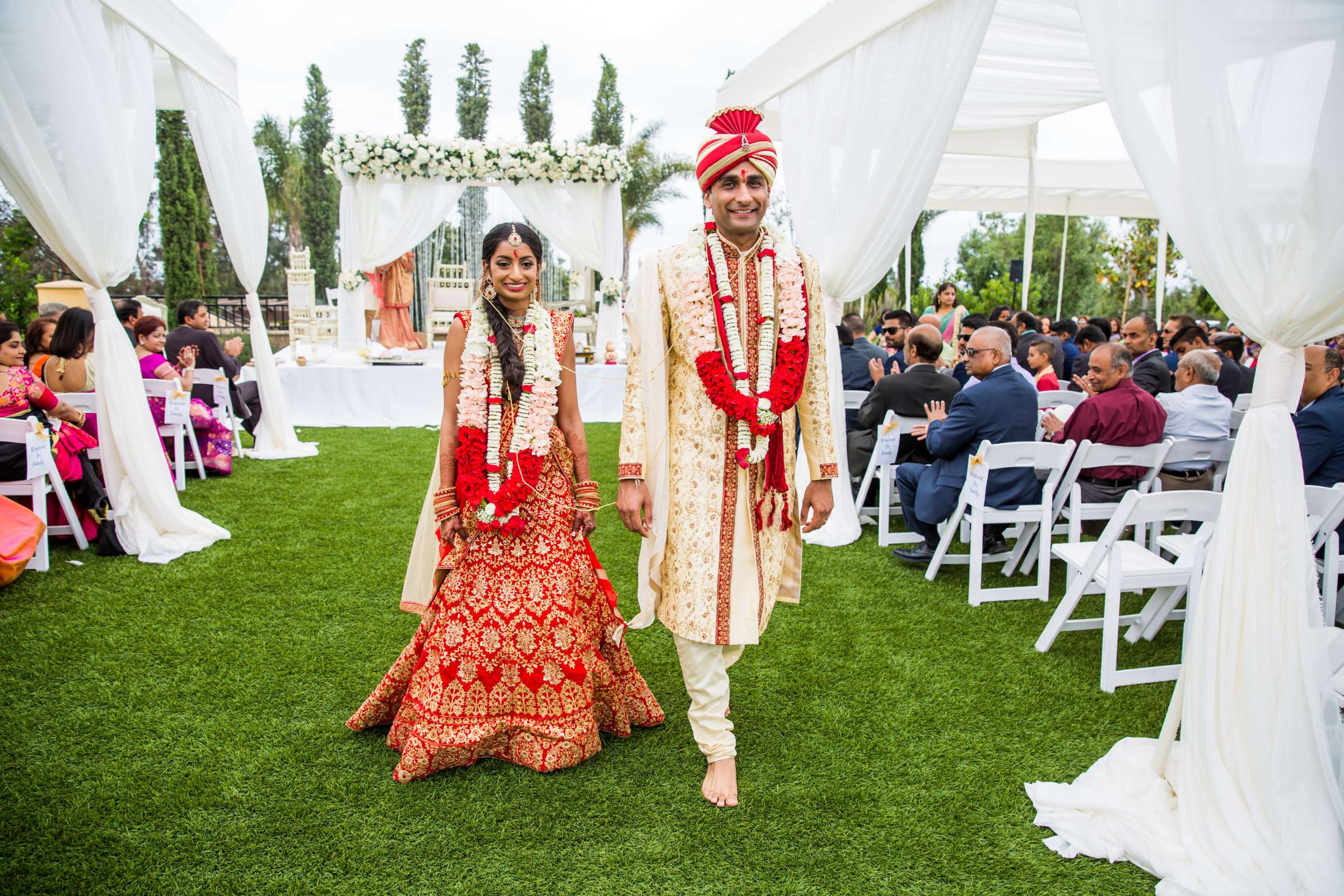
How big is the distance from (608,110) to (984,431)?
26.2 meters

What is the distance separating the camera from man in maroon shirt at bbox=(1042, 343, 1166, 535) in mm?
4332

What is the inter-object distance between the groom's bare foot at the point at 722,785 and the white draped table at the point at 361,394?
7.72 metres

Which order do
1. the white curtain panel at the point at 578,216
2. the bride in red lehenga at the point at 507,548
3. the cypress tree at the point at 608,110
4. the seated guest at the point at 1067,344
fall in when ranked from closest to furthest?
the bride in red lehenga at the point at 507,548 < the seated guest at the point at 1067,344 < the white curtain panel at the point at 578,216 < the cypress tree at the point at 608,110

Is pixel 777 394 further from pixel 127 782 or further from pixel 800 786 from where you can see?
pixel 127 782

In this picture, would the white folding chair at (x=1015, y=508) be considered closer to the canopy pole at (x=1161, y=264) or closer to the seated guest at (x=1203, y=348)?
the seated guest at (x=1203, y=348)

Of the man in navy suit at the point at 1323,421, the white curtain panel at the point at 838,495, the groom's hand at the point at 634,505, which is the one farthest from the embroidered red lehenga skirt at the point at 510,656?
the man in navy suit at the point at 1323,421

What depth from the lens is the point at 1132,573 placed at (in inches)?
135

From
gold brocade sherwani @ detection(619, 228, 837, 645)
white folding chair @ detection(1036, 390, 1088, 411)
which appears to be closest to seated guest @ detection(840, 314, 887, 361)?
white folding chair @ detection(1036, 390, 1088, 411)

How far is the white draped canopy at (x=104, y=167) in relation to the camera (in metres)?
4.32

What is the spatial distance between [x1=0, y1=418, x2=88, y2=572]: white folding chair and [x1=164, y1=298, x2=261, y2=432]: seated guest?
237 cm

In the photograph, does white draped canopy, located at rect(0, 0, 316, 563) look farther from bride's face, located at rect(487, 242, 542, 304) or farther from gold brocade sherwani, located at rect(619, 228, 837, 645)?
gold brocade sherwani, located at rect(619, 228, 837, 645)

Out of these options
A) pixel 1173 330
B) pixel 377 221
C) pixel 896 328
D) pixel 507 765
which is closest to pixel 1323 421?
pixel 507 765

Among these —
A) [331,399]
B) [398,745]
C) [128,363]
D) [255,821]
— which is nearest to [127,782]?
[255,821]

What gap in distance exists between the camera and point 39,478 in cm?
467
